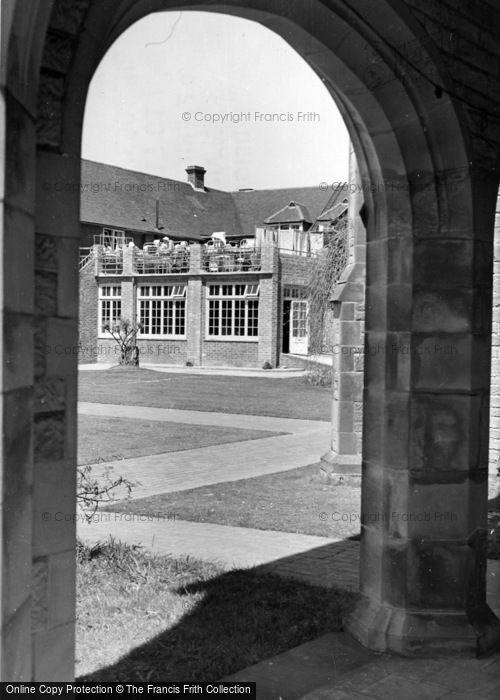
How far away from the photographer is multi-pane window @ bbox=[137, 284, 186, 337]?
36.3 m

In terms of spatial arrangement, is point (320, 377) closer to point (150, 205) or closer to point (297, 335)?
point (297, 335)

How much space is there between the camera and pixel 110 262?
38719 mm

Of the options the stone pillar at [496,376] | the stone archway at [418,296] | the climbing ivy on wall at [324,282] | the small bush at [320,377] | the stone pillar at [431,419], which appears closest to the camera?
the stone archway at [418,296]

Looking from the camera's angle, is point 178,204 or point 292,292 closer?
point 292,292

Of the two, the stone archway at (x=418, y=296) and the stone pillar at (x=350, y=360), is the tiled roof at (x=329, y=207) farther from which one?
the stone archway at (x=418, y=296)

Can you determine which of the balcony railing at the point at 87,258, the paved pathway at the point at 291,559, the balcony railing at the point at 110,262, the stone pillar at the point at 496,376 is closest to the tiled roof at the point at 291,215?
the balcony railing at the point at 110,262

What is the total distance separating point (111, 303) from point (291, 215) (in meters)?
12.7

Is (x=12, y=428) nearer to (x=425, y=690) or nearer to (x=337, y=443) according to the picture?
(x=425, y=690)

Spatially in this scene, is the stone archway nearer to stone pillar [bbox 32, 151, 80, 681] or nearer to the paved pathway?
the paved pathway

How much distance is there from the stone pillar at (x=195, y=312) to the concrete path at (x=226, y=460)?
19579 mm

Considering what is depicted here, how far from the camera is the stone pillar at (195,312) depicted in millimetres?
35406

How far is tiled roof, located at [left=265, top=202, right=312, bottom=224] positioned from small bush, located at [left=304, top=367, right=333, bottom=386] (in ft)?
70.1

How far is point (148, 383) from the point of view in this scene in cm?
2488

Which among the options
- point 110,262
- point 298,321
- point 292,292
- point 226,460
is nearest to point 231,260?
point 292,292
